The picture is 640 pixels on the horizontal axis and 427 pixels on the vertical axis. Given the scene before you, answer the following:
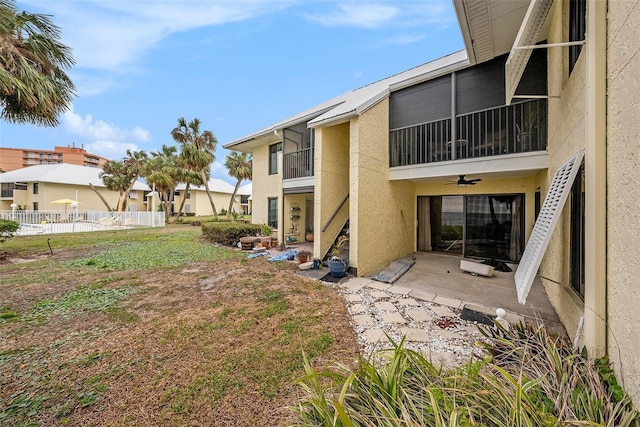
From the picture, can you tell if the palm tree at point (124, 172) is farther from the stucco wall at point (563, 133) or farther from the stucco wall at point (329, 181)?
the stucco wall at point (563, 133)

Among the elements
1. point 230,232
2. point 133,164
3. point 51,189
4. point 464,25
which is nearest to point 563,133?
point 464,25

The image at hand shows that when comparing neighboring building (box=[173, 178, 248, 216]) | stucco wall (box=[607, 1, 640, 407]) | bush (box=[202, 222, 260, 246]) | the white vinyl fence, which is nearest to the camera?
stucco wall (box=[607, 1, 640, 407])

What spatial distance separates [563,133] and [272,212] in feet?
37.4

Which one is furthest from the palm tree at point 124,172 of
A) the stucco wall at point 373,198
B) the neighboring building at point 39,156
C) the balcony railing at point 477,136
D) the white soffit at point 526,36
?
the neighboring building at point 39,156

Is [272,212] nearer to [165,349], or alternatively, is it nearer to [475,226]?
[475,226]

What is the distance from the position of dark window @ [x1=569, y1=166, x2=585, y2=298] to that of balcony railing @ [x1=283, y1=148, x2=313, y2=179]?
7.29m

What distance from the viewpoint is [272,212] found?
42.9 feet

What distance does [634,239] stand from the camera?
69.9 inches

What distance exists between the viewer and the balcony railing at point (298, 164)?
Answer: 951 centimetres

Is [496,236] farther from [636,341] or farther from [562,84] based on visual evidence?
[636,341]

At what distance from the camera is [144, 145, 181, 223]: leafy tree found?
80.6ft

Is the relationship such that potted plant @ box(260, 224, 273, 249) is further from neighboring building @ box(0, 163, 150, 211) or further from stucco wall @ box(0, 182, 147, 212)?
neighboring building @ box(0, 163, 150, 211)

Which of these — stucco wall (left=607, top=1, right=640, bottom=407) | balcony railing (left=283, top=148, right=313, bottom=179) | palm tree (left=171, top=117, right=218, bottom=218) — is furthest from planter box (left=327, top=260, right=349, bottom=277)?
palm tree (left=171, top=117, right=218, bottom=218)

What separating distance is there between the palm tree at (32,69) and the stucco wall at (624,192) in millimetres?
11923
